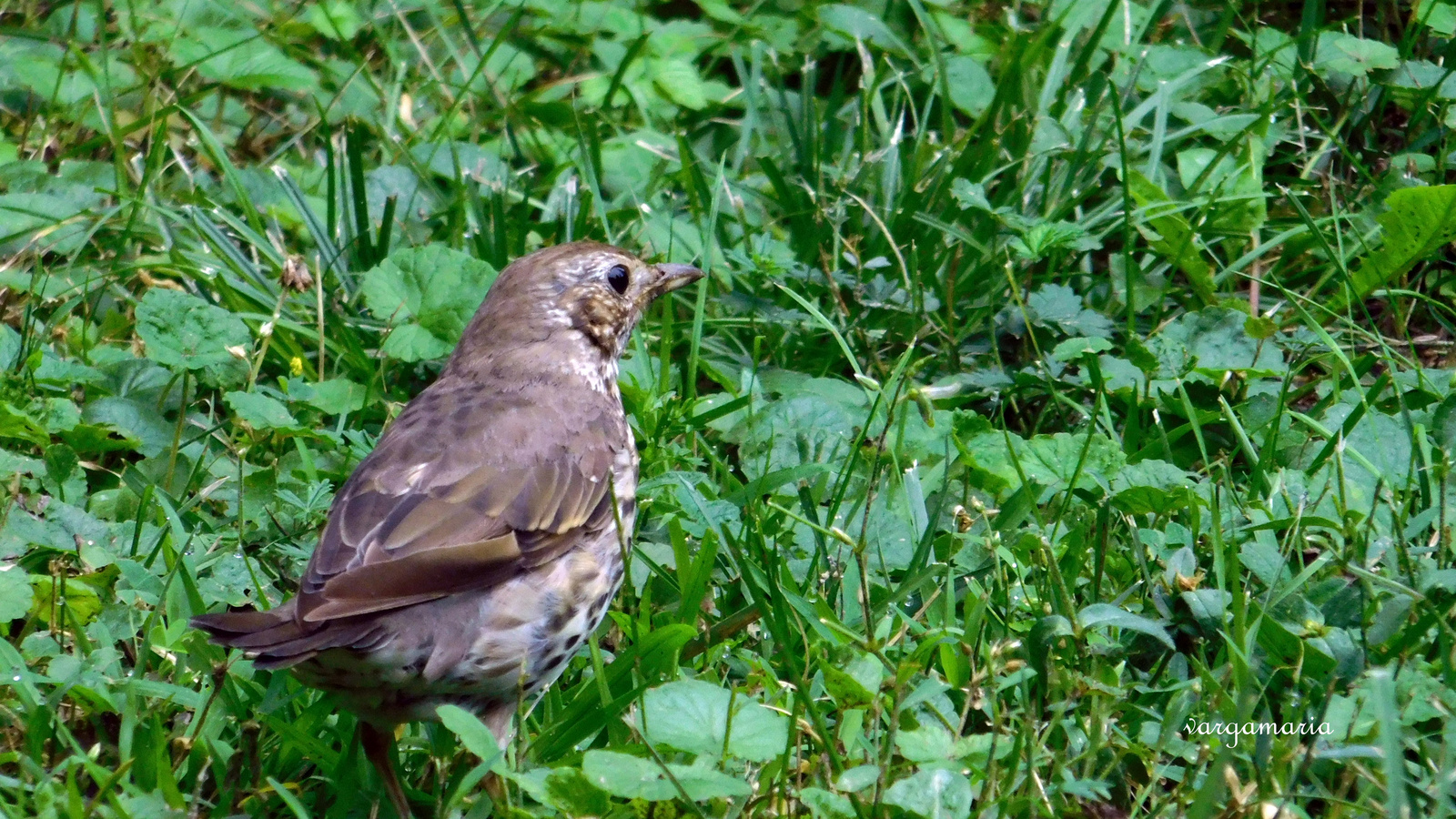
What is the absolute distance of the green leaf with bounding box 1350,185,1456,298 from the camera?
4.97 m

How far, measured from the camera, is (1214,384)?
15.6ft

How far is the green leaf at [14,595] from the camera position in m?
3.64

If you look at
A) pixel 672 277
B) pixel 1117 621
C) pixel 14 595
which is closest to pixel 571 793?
pixel 1117 621

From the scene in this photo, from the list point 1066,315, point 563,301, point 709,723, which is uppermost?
point 563,301

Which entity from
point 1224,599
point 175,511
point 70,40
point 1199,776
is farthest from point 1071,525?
point 70,40

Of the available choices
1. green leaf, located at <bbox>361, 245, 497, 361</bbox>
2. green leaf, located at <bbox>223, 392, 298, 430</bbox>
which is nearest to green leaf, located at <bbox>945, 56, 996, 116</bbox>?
green leaf, located at <bbox>361, 245, 497, 361</bbox>

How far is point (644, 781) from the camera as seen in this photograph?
9.45 feet

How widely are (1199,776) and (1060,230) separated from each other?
7.07 ft

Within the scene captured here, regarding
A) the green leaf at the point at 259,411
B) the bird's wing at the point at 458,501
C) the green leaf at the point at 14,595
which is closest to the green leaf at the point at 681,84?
the green leaf at the point at 259,411

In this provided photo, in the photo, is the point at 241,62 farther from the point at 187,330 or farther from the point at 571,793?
the point at 571,793

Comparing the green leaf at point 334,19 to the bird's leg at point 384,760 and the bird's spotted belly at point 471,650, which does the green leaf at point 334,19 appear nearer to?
the bird's spotted belly at point 471,650

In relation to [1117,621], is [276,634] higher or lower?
higher

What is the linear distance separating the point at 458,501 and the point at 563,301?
95cm

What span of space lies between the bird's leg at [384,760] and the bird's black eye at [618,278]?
150 cm
